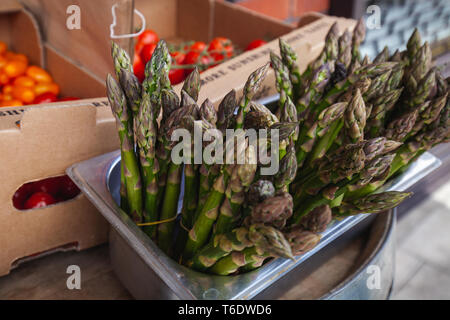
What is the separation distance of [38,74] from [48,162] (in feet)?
1.97

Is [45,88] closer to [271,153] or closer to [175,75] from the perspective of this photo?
[175,75]

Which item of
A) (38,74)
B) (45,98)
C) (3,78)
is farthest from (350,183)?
(3,78)

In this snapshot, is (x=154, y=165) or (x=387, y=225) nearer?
(x=154, y=165)

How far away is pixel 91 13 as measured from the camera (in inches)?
42.9

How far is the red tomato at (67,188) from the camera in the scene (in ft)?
3.59

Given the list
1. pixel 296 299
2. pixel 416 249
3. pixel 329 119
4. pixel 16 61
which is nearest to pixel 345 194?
pixel 329 119

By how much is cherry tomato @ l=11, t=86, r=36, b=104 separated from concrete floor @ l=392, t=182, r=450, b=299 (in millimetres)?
1290

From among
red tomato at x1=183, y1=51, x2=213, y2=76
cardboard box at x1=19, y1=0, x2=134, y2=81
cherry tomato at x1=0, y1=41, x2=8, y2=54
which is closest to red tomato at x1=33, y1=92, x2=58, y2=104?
cardboard box at x1=19, y1=0, x2=134, y2=81

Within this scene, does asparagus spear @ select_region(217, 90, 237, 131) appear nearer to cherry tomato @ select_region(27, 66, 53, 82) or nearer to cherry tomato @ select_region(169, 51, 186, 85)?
cherry tomato @ select_region(169, 51, 186, 85)

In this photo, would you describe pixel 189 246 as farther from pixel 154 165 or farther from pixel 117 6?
pixel 117 6

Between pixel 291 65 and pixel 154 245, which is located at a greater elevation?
pixel 291 65

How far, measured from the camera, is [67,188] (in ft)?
3.61
